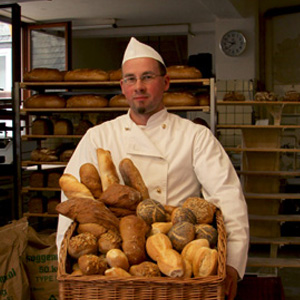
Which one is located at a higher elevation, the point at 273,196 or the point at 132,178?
the point at 132,178

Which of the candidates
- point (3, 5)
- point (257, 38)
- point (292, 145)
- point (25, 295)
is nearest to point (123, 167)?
point (25, 295)

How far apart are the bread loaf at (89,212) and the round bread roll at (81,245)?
6 centimetres

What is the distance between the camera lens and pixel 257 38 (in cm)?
666

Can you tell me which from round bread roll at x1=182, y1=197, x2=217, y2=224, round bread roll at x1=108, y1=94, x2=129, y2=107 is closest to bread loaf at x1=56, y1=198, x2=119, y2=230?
round bread roll at x1=182, y1=197, x2=217, y2=224

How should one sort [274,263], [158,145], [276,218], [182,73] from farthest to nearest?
1. [276,218]
2. [182,73]
3. [274,263]
4. [158,145]

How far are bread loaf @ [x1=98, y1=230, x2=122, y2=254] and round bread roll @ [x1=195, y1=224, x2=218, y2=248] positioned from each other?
0.67 ft

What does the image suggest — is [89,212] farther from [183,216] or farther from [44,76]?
[44,76]

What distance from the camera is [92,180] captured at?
136cm

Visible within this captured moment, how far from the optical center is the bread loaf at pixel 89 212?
3.85 ft

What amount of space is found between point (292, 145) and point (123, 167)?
4.84 m

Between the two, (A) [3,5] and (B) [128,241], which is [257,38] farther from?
(B) [128,241]

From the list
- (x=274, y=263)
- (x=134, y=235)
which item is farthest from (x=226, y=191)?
(x=274, y=263)

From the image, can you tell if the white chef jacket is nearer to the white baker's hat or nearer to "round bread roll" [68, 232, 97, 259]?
the white baker's hat

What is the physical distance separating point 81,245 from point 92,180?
30 cm
